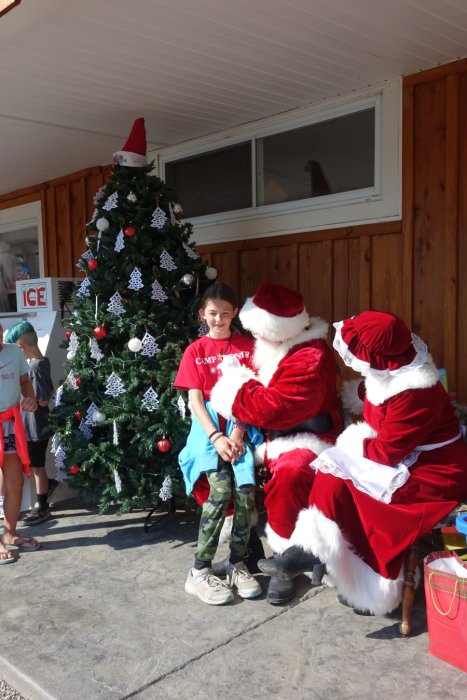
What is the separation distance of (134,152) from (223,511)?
2590mm

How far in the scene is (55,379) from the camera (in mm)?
4941

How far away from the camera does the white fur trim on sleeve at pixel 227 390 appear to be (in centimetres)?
315

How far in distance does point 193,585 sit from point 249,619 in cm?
40

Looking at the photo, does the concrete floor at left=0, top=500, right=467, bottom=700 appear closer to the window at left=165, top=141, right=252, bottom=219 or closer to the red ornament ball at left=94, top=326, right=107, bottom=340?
the red ornament ball at left=94, top=326, right=107, bottom=340

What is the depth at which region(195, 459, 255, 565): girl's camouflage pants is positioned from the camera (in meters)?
3.12

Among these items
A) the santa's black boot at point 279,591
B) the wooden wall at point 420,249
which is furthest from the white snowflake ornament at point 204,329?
the santa's black boot at point 279,591

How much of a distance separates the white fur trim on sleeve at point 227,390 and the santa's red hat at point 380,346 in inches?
24.1

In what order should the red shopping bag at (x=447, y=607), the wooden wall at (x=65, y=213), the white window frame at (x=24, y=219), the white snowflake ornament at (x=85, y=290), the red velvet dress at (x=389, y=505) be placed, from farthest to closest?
1. the white window frame at (x=24, y=219)
2. the wooden wall at (x=65, y=213)
3. the white snowflake ornament at (x=85, y=290)
4. the red velvet dress at (x=389, y=505)
5. the red shopping bag at (x=447, y=607)

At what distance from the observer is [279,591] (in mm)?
3006

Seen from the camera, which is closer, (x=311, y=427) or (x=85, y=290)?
(x=311, y=427)

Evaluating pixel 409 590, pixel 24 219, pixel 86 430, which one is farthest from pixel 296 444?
pixel 24 219

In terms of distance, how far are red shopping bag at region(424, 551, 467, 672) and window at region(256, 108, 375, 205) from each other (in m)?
2.71

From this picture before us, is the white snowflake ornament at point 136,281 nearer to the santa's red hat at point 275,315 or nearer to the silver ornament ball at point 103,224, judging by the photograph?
the silver ornament ball at point 103,224

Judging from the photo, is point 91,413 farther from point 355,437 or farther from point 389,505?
point 389,505
